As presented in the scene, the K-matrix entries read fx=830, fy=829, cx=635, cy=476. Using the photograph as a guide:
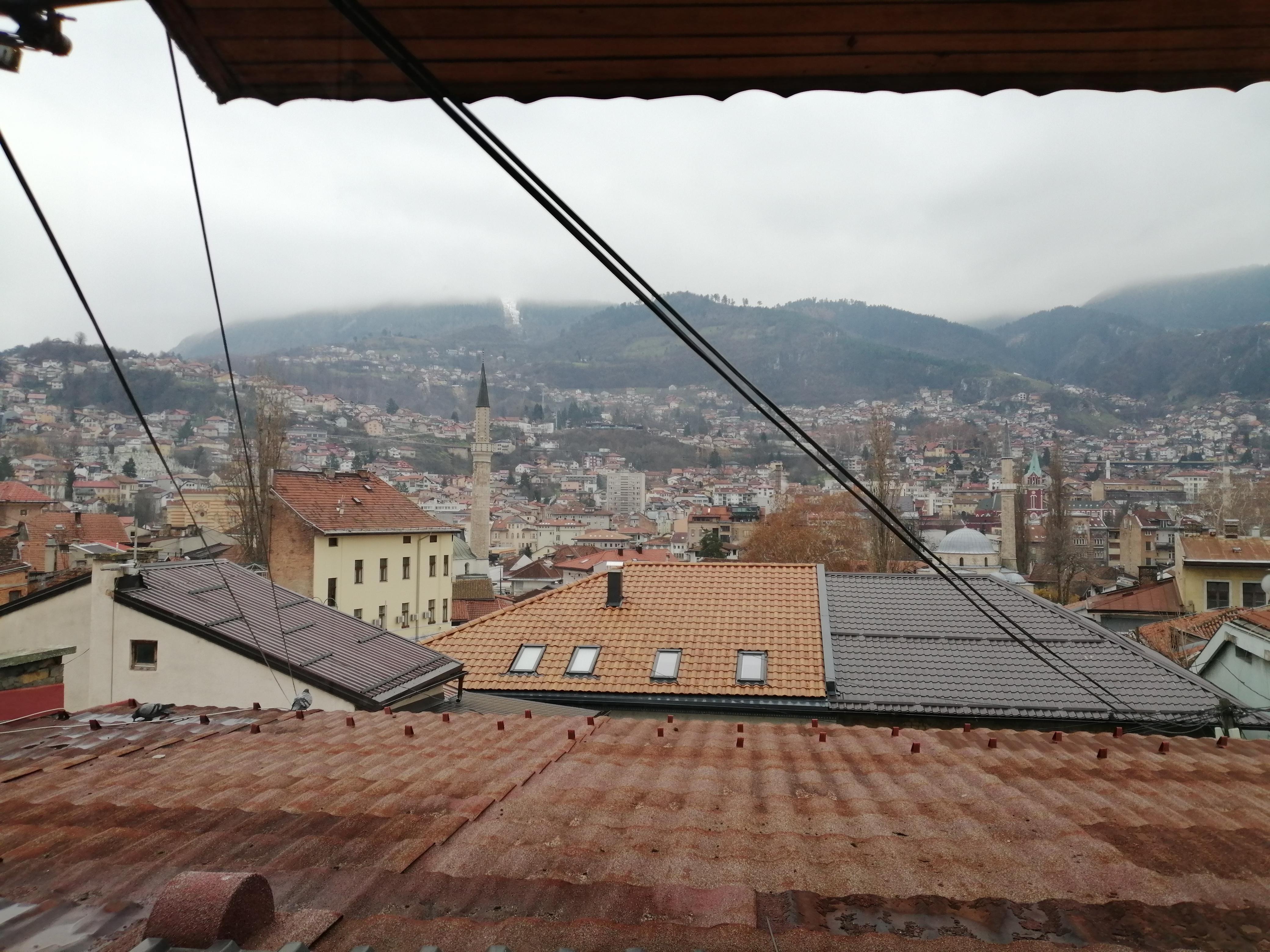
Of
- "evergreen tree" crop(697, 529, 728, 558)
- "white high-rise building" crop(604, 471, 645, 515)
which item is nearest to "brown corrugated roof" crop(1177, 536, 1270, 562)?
"evergreen tree" crop(697, 529, 728, 558)

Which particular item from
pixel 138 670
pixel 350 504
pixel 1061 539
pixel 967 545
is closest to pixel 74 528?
pixel 350 504

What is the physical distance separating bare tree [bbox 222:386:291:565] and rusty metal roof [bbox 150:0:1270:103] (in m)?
15.6

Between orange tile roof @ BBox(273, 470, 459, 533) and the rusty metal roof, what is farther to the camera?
orange tile roof @ BBox(273, 470, 459, 533)

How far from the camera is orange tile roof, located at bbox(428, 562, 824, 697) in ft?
30.2

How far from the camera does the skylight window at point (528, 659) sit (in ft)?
31.8

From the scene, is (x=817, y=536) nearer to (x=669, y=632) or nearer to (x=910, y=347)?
(x=669, y=632)

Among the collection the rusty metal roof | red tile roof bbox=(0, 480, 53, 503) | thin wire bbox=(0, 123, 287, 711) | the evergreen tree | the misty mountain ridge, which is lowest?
the evergreen tree

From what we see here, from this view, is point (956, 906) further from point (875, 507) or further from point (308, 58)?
point (308, 58)

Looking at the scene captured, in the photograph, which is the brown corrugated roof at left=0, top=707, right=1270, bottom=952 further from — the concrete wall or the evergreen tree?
the evergreen tree

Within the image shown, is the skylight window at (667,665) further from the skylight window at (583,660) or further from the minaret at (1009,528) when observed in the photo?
the minaret at (1009,528)

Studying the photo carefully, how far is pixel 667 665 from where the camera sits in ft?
31.3

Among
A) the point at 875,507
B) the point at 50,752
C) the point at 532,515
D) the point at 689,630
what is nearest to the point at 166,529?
the point at 689,630

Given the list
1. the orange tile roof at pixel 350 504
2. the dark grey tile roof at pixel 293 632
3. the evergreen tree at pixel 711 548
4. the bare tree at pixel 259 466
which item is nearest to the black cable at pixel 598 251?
the dark grey tile roof at pixel 293 632

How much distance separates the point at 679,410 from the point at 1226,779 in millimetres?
151823
